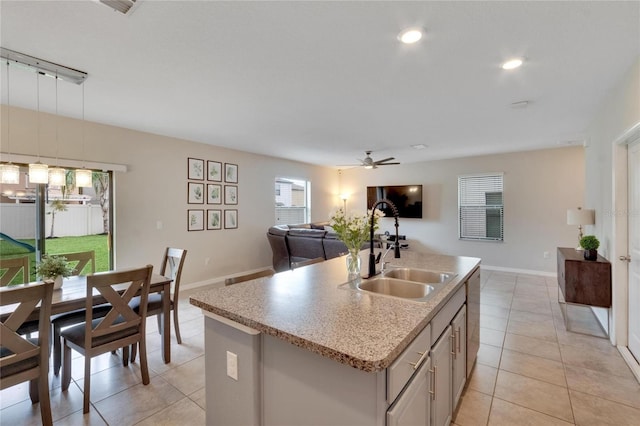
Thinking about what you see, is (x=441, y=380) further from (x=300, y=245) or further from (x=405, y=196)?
(x=405, y=196)

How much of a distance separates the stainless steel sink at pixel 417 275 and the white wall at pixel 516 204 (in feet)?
16.2

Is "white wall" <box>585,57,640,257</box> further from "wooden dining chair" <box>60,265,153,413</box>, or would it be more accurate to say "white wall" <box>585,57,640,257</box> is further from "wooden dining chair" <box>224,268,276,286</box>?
"wooden dining chair" <box>60,265,153,413</box>

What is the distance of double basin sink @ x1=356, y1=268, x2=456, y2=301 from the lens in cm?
184

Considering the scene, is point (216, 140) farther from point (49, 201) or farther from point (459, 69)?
point (459, 69)

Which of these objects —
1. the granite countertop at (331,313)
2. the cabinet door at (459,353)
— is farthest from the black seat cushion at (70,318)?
the cabinet door at (459,353)

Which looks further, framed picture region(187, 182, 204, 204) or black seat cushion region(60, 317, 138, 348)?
framed picture region(187, 182, 204, 204)

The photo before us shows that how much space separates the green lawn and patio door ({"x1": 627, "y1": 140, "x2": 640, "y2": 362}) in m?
5.85

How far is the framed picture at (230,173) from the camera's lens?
5.37m

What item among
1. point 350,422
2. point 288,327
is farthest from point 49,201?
point 350,422

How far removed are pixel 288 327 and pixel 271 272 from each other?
104 cm

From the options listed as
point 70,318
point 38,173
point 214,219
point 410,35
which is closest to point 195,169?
point 214,219

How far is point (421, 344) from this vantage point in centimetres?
129

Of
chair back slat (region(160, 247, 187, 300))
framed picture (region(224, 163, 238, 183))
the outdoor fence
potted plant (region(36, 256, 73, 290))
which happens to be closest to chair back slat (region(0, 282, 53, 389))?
potted plant (region(36, 256, 73, 290))

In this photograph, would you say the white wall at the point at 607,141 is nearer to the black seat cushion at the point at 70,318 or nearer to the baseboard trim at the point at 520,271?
the baseboard trim at the point at 520,271
